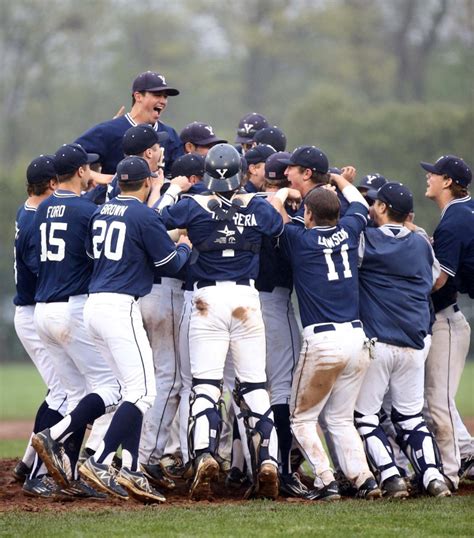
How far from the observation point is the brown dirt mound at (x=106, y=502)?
690 centimetres

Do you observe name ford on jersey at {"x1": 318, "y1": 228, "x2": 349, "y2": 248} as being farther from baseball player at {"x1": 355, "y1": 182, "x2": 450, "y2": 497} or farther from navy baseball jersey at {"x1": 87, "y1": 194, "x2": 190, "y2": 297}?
navy baseball jersey at {"x1": 87, "y1": 194, "x2": 190, "y2": 297}

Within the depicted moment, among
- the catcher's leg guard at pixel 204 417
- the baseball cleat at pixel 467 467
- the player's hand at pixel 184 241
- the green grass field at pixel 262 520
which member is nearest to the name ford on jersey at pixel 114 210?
the player's hand at pixel 184 241

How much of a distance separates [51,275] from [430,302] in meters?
2.76

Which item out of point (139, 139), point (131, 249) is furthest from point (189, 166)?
point (131, 249)

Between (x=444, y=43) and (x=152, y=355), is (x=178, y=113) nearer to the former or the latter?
(x=444, y=43)

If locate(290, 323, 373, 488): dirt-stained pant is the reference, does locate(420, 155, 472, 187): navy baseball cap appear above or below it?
above

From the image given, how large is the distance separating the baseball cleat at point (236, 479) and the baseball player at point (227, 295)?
643mm

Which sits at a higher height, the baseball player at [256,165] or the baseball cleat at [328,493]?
the baseball player at [256,165]

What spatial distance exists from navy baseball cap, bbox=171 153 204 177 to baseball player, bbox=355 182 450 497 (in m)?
1.34

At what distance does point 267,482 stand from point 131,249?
1789 mm

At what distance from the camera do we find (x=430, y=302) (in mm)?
7949

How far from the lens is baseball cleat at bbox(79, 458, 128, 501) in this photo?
6.91 meters

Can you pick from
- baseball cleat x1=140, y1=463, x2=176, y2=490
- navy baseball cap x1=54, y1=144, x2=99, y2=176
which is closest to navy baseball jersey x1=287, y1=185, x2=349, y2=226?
navy baseball cap x1=54, y1=144, x2=99, y2=176

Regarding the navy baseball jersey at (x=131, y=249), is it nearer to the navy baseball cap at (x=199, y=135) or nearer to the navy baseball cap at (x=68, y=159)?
the navy baseball cap at (x=68, y=159)
